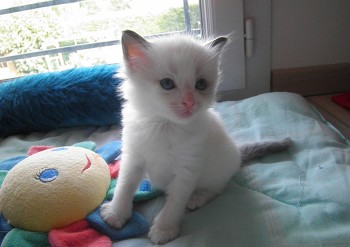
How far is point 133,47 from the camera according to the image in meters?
0.74

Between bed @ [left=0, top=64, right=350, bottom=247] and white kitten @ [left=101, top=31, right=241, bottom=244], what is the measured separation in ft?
0.20

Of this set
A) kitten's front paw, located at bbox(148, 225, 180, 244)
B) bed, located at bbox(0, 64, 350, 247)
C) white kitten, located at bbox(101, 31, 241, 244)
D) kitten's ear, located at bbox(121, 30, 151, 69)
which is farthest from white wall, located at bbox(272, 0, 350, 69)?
kitten's front paw, located at bbox(148, 225, 180, 244)

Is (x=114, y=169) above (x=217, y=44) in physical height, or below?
below

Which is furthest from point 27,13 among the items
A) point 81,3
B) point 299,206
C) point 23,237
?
point 299,206

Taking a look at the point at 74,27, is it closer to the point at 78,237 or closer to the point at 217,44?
the point at 217,44

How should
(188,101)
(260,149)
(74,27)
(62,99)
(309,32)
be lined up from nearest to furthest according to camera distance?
(188,101) < (260,149) < (62,99) < (309,32) < (74,27)

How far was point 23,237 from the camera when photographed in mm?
685

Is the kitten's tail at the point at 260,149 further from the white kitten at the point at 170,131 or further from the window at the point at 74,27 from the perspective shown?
the window at the point at 74,27

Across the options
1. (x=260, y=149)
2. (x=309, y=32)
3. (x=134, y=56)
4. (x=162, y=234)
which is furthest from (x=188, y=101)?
(x=309, y=32)

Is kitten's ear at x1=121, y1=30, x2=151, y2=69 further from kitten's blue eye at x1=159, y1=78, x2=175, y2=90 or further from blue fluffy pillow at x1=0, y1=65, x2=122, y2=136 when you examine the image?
blue fluffy pillow at x1=0, y1=65, x2=122, y2=136

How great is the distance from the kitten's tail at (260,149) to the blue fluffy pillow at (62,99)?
0.59 m

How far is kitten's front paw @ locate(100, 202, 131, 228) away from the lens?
0.75 m

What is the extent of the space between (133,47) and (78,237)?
462 millimetres

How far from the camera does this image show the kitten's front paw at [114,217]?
2.47 feet
